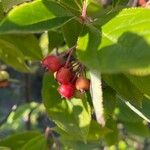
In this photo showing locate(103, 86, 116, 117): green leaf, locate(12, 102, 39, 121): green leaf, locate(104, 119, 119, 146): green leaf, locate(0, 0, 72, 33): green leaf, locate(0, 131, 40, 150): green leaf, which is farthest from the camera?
locate(12, 102, 39, 121): green leaf

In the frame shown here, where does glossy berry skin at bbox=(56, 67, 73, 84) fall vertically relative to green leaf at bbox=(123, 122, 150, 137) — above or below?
above

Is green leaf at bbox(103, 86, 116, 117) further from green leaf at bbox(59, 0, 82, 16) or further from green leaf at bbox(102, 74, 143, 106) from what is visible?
green leaf at bbox(59, 0, 82, 16)

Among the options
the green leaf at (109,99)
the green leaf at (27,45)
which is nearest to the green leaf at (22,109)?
the green leaf at (27,45)

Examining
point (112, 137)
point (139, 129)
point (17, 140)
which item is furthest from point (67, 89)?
point (139, 129)

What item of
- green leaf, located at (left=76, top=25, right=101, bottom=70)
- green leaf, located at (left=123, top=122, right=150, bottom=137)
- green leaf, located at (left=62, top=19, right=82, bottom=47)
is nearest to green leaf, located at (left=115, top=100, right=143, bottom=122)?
green leaf, located at (left=123, top=122, right=150, bottom=137)

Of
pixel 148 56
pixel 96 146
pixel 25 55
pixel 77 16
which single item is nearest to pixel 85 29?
pixel 77 16

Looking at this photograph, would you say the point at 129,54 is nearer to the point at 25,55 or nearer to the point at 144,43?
the point at 144,43

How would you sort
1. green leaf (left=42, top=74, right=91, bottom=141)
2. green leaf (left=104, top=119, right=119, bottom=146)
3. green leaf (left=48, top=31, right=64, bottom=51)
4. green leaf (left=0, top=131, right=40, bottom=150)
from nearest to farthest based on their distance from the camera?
green leaf (left=42, top=74, right=91, bottom=141), green leaf (left=48, top=31, right=64, bottom=51), green leaf (left=0, top=131, right=40, bottom=150), green leaf (left=104, top=119, right=119, bottom=146)
